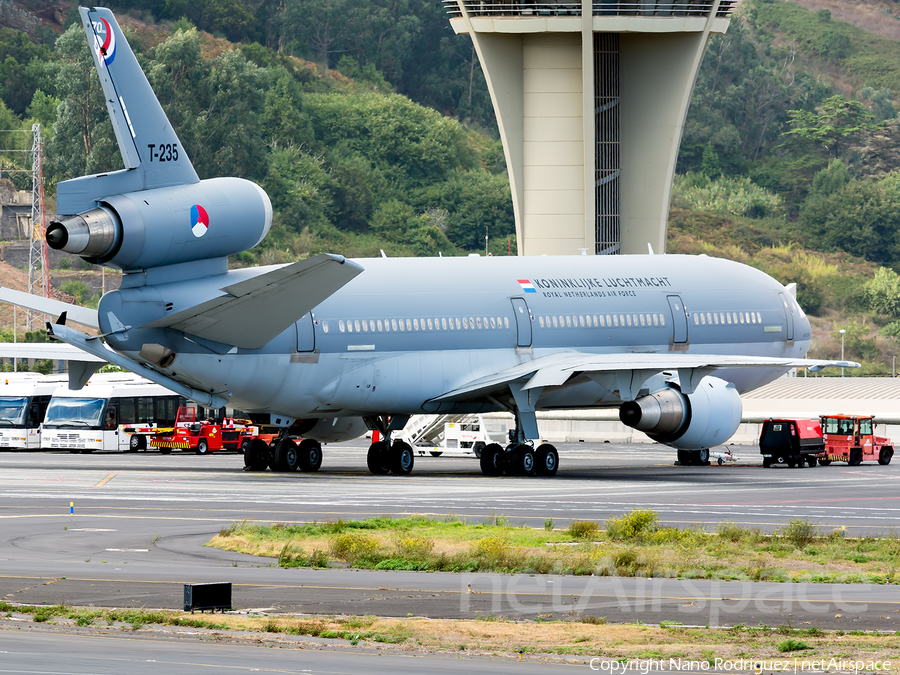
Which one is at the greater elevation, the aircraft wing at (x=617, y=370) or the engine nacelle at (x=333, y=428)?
the aircraft wing at (x=617, y=370)

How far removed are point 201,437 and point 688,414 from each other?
26.4 m

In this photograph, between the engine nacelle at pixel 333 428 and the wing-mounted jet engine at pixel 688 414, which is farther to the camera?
the engine nacelle at pixel 333 428

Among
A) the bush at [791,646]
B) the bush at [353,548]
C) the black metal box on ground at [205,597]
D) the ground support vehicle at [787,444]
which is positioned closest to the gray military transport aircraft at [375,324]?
the ground support vehicle at [787,444]

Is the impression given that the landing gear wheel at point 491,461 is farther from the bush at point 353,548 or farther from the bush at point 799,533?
the bush at point 353,548

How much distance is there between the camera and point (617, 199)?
76312mm

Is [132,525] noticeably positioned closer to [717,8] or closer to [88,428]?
[88,428]

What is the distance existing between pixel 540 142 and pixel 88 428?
87.1 feet

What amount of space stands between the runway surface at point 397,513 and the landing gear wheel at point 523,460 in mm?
825

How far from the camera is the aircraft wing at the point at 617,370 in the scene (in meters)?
39.8

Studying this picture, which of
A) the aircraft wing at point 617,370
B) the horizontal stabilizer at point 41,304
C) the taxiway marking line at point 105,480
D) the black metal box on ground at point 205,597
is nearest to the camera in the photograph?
the black metal box on ground at point 205,597

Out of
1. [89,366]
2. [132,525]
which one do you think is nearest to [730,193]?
[89,366]

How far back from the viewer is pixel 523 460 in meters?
41.2

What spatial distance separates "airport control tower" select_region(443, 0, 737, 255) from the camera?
7181cm

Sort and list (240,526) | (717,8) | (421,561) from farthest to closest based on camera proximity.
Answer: (717,8)
(240,526)
(421,561)
